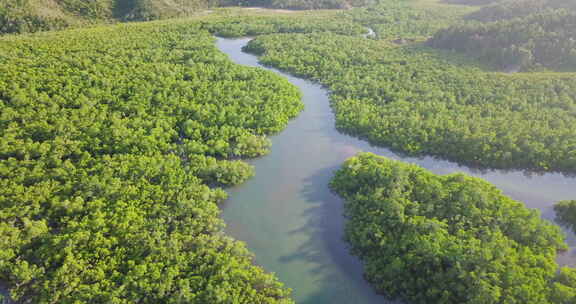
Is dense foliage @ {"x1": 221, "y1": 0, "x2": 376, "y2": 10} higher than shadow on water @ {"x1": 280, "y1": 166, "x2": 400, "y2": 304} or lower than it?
higher

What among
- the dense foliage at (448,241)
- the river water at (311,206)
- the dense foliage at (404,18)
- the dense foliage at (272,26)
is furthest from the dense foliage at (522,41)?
the dense foliage at (448,241)

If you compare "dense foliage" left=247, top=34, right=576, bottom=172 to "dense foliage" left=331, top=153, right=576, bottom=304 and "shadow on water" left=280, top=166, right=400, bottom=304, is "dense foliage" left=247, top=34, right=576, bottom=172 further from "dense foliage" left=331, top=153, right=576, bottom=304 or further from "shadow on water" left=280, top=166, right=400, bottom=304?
"shadow on water" left=280, top=166, right=400, bottom=304

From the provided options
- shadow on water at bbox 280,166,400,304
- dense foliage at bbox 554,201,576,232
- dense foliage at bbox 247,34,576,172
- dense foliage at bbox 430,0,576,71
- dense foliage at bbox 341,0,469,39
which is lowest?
shadow on water at bbox 280,166,400,304

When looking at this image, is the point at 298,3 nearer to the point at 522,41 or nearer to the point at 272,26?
the point at 272,26

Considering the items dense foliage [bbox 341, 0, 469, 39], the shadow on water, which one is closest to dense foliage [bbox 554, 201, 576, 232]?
the shadow on water

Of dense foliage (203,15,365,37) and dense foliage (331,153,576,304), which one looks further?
dense foliage (203,15,365,37)

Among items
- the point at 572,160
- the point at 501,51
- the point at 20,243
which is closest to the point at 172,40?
the point at 20,243

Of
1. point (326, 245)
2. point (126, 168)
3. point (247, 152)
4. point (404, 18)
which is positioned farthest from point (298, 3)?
point (326, 245)

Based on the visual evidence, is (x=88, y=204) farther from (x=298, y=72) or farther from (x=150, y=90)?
(x=298, y=72)

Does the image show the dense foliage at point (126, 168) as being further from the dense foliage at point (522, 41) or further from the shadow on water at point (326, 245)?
the dense foliage at point (522, 41)
